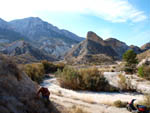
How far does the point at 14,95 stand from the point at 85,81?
11317 mm

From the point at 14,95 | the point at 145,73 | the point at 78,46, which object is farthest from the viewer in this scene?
the point at 78,46

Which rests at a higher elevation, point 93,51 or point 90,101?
point 93,51

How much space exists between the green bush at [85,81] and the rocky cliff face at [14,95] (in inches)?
378

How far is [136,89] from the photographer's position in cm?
1636

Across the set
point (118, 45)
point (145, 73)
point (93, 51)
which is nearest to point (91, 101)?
point (145, 73)

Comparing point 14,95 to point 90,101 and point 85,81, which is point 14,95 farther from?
point 85,81

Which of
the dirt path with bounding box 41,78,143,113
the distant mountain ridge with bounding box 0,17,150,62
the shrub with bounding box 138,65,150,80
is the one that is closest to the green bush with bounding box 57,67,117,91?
the dirt path with bounding box 41,78,143,113

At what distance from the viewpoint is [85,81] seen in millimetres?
16969

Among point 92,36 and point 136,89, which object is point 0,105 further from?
point 92,36

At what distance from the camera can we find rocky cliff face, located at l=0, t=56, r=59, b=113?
18.6 ft

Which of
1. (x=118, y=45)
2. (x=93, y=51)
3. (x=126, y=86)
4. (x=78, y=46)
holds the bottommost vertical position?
(x=126, y=86)

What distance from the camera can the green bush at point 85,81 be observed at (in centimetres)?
1657

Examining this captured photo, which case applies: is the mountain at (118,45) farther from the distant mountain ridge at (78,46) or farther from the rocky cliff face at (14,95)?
the rocky cliff face at (14,95)

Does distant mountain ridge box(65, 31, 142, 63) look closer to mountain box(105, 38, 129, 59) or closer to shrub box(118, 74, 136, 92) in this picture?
mountain box(105, 38, 129, 59)
